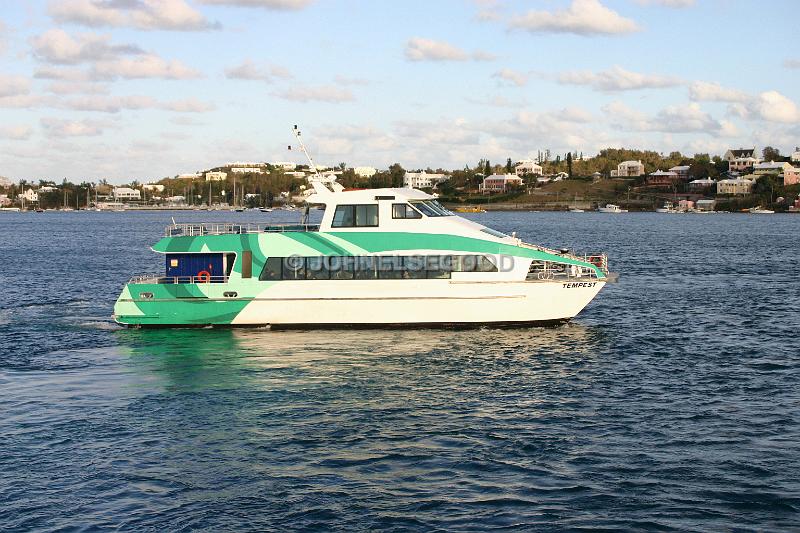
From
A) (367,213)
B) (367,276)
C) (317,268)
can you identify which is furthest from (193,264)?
(367,213)

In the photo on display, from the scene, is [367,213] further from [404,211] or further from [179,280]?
[179,280]

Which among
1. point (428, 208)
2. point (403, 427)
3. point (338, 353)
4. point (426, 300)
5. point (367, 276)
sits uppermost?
point (428, 208)

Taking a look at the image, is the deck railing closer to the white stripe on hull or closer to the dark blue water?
the white stripe on hull

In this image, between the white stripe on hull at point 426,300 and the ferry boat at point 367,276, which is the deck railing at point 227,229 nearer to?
the ferry boat at point 367,276

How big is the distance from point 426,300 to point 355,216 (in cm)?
449

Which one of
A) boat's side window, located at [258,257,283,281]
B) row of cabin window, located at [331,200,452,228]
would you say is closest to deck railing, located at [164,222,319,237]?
row of cabin window, located at [331,200,452,228]

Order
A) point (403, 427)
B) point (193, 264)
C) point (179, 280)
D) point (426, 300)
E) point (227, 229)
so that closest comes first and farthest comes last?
point (403, 427) → point (426, 300) → point (193, 264) → point (179, 280) → point (227, 229)

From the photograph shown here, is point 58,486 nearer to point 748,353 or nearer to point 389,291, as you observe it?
point 389,291

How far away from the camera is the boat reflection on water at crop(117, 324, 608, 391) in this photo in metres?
27.6

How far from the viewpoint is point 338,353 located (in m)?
30.5

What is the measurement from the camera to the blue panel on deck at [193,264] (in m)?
35.1

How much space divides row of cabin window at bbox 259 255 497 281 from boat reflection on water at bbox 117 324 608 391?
7.11 feet

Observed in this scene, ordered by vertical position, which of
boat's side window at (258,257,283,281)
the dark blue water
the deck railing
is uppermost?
the deck railing

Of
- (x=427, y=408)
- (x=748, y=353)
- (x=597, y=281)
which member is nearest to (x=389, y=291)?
(x=597, y=281)
